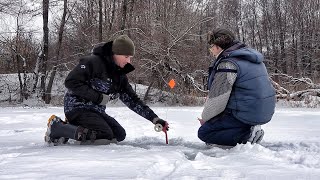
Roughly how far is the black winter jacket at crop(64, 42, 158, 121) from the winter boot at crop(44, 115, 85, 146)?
14 cm

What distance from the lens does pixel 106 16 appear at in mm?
15625

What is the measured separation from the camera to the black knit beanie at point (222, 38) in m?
3.27

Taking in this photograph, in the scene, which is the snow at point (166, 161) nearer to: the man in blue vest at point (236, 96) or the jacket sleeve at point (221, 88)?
the man in blue vest at point (236, 96)

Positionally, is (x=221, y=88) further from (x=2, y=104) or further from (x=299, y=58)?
A: (x=299, y=58)

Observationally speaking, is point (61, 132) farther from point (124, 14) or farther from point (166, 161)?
point (124, 14)

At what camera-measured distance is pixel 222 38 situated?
326 cm

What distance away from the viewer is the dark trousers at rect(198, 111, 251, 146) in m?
3.16

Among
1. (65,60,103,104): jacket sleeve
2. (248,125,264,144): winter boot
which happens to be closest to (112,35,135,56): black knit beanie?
(65,60,103,104): jacket sleeve

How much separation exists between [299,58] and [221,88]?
89.7 feet

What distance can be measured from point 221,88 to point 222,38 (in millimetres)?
465

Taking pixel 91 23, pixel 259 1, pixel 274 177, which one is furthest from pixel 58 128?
pixel 259 1

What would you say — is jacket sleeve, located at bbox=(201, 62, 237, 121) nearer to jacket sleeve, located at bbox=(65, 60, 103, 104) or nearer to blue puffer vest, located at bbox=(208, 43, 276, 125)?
blue puffer vest, located at bbox=(208, 43, 276, 125)

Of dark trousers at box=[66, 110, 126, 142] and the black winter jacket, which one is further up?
the black winter jacket

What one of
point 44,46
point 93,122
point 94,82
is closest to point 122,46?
point 94,82
